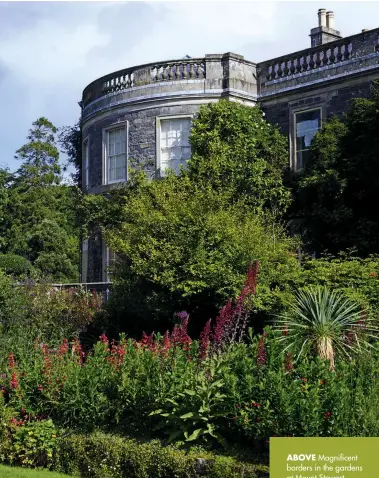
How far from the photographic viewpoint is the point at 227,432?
8.89 metres

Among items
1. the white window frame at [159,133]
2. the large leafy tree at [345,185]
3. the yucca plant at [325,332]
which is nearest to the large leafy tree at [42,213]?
the white window frame at [159,133]

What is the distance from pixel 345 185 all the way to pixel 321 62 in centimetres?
390

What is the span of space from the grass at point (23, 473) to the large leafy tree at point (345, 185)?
410 inches

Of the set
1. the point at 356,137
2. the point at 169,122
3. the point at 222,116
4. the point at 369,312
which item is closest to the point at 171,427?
the point at 369,312

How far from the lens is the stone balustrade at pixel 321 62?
775 inches

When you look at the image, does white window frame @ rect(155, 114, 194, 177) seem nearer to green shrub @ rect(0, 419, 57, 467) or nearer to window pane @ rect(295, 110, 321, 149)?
window pane @ rect(295, 110, 321, 149)

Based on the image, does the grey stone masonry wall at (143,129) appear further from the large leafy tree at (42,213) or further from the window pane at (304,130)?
the large leafy tree at (42,213)

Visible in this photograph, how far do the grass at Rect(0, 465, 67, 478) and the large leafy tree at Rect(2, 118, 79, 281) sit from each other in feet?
86.1

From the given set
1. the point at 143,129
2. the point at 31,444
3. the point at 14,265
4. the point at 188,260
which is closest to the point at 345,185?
the point at 188,260

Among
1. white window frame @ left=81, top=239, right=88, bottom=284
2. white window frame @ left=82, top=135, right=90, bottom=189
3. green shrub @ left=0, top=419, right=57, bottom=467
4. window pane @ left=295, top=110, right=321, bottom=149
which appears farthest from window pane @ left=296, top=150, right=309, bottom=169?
green shrub @ left=0, top=419, right=57, bottom=467

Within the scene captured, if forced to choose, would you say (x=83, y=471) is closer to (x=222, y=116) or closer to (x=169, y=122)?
(x=222, y=116)

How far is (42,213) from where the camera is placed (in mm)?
44344

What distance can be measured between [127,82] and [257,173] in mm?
5221

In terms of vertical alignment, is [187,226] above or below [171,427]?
above
